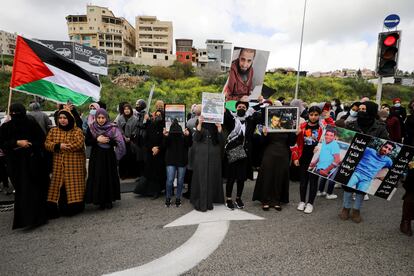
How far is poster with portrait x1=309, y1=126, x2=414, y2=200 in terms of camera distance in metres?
3.71

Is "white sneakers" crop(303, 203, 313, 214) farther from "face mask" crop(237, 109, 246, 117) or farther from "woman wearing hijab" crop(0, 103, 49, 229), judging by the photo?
"woman wearing hijab" crop(0, 103, 49, 229)

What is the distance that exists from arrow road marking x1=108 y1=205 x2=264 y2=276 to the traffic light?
4.81m

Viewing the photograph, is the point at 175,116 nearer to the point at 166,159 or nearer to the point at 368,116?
the point at 166,159

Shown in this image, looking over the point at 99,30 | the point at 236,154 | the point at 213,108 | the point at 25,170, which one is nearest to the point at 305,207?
the point at 236,154

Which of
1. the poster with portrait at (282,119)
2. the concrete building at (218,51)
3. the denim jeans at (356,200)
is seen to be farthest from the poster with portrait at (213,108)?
the concrete building at (218,51)

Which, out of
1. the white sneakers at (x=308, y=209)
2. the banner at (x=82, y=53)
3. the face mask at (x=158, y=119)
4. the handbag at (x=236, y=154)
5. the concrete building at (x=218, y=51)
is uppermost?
the concrete building at (x=218, y=51)

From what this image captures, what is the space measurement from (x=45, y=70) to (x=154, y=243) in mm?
3769

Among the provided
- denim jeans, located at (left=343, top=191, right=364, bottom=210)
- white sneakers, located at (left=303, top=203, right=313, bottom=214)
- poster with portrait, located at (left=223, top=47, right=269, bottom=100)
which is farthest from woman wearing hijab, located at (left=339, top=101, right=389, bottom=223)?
poster with portrait, located at (left=223, top=47, right=269, bottom=100)

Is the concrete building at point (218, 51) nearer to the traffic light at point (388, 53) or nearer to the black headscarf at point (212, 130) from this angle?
the traffic light at point (388, 53)

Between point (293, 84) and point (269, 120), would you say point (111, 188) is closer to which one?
point (269, 120)

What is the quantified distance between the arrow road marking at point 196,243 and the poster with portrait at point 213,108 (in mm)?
1651

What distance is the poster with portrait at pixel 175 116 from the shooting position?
4730mm

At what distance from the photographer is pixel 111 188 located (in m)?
4.71

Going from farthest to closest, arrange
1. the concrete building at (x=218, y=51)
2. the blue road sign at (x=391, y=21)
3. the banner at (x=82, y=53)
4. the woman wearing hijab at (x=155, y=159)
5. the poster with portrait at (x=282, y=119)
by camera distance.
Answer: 1. the concrete building at (x=218, y=51)
2. the banner at (x=82, y=53)
3. the blue road sign at (x=391, y=21)
4. the woman wearing hijab at (x=155, y=159)
5. the poster with portrait at (x=282, y=119)
